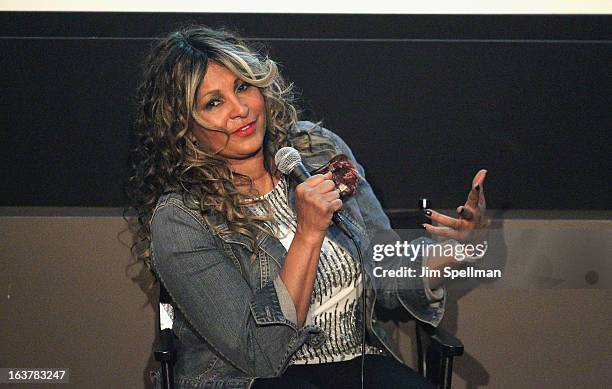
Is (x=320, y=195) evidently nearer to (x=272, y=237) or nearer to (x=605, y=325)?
(x=272, y=237)

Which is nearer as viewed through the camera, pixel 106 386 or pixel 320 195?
pixel 320 195

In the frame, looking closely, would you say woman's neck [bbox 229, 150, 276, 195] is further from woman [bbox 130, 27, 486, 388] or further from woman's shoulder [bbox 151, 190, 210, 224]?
woman's shoulder [bbox 151, 190, 210, 224]

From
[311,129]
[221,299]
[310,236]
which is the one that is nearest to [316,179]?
[310,236]

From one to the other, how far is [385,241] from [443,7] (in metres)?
0.57

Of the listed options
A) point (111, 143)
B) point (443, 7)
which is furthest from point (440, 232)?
point (111, 143)

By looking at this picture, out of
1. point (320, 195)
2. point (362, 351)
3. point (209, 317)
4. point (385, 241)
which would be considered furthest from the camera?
point (385, 241)

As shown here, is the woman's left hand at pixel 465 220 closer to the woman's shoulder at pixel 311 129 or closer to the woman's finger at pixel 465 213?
the woman's finger at pixel 465 213

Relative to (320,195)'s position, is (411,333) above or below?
below

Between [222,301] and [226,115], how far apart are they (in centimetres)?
38

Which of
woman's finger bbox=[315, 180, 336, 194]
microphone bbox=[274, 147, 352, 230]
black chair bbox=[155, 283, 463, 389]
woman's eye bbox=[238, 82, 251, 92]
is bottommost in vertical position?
black chair bbox=[155, 283, 463, 389]

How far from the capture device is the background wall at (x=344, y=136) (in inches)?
80.6

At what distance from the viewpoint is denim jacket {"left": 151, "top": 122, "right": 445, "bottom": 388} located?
1.66 meters

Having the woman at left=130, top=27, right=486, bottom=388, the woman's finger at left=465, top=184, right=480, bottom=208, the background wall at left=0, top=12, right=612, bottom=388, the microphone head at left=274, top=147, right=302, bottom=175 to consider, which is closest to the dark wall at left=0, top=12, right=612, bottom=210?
the background wall at left=0, top=12, right=612, bottom=388

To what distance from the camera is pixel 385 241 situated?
6.74ft
